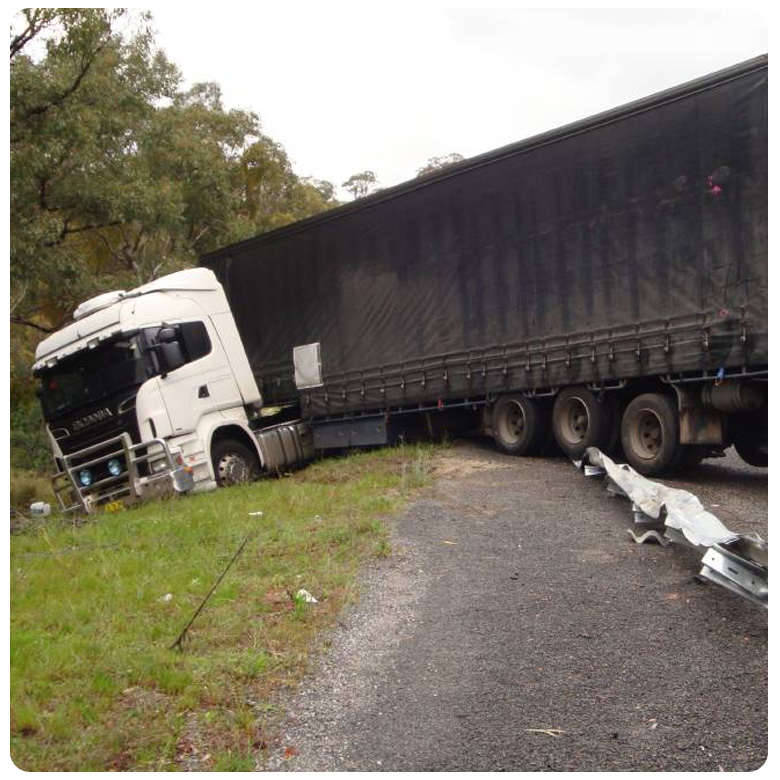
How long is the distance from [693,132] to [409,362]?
551 centimetres

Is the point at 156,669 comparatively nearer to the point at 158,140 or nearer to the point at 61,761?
the point at 61,761

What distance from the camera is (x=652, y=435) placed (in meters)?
11.2

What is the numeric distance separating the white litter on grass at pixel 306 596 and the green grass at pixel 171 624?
0.05 m

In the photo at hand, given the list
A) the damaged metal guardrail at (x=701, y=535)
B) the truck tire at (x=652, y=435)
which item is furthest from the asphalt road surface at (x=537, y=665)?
the truck tire at (x=652, y=435)

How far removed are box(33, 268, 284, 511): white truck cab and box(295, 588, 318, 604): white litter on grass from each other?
6.72 meters

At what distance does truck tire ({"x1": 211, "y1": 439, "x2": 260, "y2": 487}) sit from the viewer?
14000mm

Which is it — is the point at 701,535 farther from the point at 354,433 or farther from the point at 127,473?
the point at 354,433

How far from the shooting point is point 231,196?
2723 cm

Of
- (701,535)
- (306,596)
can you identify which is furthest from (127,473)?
(701,535)

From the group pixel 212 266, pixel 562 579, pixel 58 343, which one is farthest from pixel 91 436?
pixel 562 579

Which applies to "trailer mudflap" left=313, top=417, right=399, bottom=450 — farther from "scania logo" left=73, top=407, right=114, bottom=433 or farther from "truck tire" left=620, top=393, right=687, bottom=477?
"truck tire" left=620, top=393, right=687, bottom=477

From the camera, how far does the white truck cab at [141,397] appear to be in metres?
12.8

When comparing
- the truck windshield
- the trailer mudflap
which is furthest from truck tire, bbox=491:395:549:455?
the truck windshield

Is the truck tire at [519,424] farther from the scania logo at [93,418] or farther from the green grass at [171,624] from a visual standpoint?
the scania logo at [93,418]
